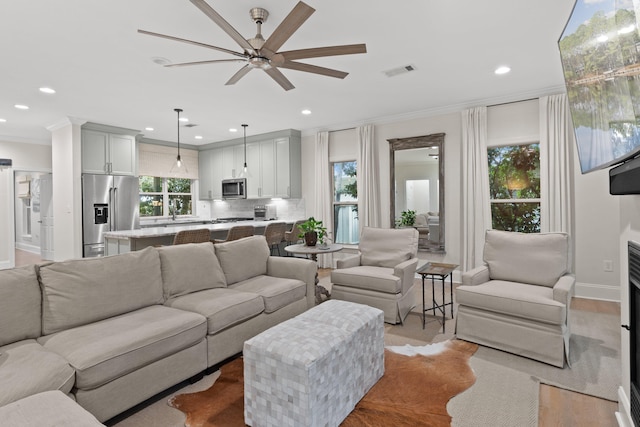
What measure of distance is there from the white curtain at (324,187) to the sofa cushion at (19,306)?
4.75 m

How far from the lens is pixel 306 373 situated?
5.46 feet

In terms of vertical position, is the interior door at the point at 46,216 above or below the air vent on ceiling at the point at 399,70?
below

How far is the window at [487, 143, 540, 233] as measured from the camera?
187 inches

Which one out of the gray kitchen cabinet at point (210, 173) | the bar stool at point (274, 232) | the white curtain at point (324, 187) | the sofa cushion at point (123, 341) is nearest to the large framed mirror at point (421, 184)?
the white curtain at point (324, 187)

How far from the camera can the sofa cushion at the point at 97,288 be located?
6.86ft

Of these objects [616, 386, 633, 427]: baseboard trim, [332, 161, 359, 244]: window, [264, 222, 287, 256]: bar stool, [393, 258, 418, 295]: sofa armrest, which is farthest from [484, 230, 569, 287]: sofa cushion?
[264, 222, 287, 256]: bar stool

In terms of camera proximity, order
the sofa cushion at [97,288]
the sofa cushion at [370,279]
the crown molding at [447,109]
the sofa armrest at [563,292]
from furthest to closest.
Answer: the crown molding at [447,109] < the sofa cushion at [370,279] < the sofa armrest at [563,292] < the sofa cushion at [97,288]

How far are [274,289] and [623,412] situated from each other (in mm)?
2418

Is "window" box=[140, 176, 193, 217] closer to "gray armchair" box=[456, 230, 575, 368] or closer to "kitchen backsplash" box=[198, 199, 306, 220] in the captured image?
"kitchen backsplash" box=[198, 199, 306, 220]

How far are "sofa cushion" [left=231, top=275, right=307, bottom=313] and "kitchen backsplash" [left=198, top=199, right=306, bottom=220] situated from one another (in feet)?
12.1

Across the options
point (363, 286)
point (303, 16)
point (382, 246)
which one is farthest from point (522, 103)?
point (303, 16)

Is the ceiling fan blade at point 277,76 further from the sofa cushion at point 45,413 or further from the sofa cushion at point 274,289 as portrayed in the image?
the sofa cushion at point 45,413

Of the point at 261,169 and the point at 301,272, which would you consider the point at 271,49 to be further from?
the point at 261,169

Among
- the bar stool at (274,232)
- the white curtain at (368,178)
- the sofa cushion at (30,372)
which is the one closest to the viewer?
the sofa cushion at (30,372)
